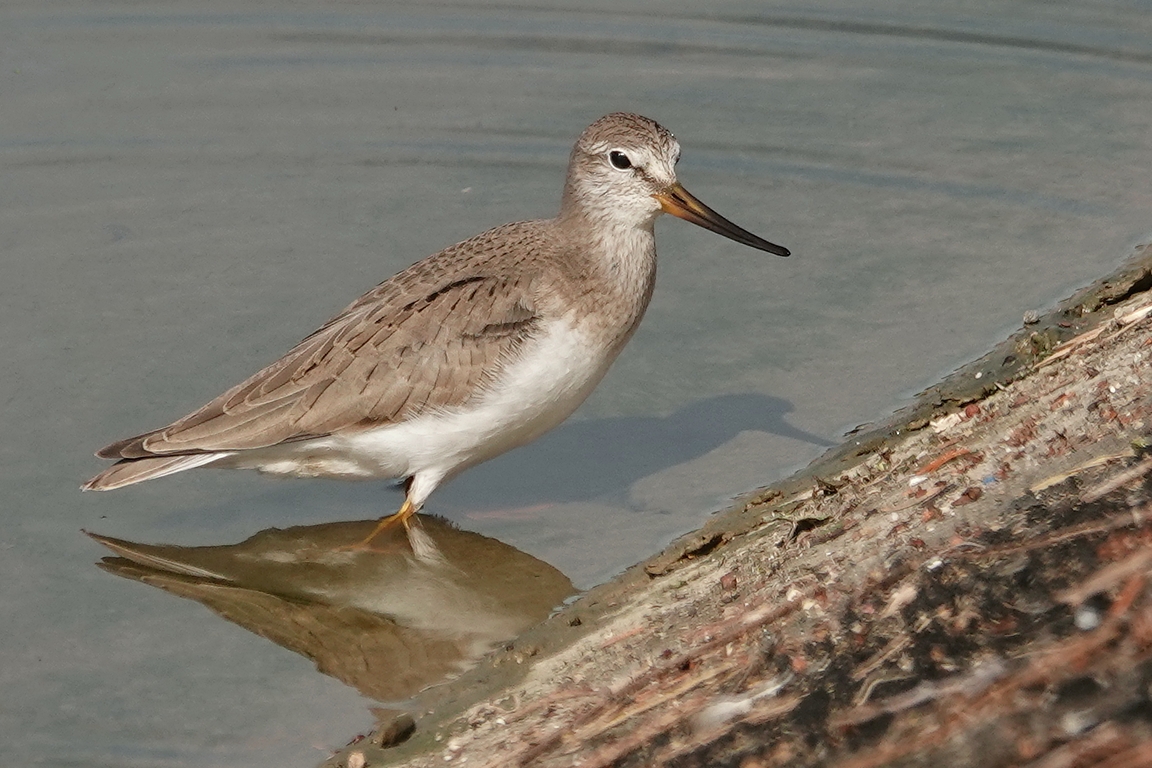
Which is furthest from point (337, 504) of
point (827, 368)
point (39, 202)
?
point (39, 202)

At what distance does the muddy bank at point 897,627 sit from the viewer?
4867mm

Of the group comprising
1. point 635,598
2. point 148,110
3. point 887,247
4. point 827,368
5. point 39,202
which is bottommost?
point 635,598

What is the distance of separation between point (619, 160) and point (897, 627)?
4.05m

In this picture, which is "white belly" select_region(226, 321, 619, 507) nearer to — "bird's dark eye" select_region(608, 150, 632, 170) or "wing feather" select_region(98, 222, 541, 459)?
"wing feather" select_region(98, 222, 541, 459)

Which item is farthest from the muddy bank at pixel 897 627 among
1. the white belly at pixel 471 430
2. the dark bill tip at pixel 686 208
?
the dark bill tip at pixel 686 208

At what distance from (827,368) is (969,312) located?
43.1 inches

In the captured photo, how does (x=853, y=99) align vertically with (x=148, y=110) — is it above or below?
below

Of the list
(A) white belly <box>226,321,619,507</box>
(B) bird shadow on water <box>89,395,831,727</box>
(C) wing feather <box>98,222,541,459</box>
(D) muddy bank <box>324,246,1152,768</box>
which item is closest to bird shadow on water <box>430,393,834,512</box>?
(B) bird shadow on water <box>89,395,831,727</box>

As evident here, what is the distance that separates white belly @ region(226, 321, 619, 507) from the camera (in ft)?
26.6

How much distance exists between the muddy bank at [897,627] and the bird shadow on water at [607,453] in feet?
3.64

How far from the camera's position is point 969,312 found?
991 centimetres

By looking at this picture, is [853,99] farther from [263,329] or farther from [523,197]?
[263,329]

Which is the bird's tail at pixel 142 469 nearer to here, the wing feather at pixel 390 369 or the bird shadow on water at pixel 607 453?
the wing feather at pixel 390 369

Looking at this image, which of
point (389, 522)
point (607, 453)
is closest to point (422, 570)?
point (389, 522)
